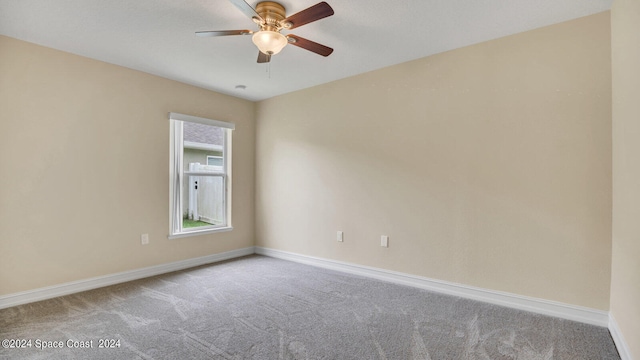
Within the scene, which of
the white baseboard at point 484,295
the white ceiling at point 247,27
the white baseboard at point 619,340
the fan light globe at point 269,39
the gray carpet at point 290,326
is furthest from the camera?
the white baseboard at point 484,295

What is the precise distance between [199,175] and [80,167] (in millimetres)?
1352

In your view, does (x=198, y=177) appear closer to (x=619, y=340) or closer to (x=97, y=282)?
(x=97, y=282)

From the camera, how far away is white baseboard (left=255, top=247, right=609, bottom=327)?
2.40m

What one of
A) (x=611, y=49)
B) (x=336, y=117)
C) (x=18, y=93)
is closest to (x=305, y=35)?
(x=336, y=117)

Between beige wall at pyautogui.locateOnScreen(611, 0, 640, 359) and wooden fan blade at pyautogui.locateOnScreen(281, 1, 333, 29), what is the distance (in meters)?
1.79

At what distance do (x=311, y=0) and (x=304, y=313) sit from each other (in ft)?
8.20

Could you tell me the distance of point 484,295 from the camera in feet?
9.29

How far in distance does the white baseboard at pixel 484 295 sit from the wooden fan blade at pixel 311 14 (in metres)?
2.68

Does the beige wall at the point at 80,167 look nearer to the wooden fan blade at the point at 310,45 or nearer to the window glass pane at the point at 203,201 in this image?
the window glass pane at the point at 203,201

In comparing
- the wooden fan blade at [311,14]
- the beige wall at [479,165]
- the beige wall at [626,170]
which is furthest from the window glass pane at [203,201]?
the beige wall at [626,170]

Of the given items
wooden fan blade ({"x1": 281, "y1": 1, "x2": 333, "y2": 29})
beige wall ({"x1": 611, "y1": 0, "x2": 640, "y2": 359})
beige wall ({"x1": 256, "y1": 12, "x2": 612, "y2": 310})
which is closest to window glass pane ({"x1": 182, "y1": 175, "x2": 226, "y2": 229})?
beige wall ({"x1": 256, "y1": 12, "x2": 612, "y2": 310})

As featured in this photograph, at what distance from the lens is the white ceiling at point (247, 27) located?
226 cm

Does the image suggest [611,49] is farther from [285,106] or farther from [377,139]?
[285,106]

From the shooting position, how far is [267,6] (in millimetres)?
2191
